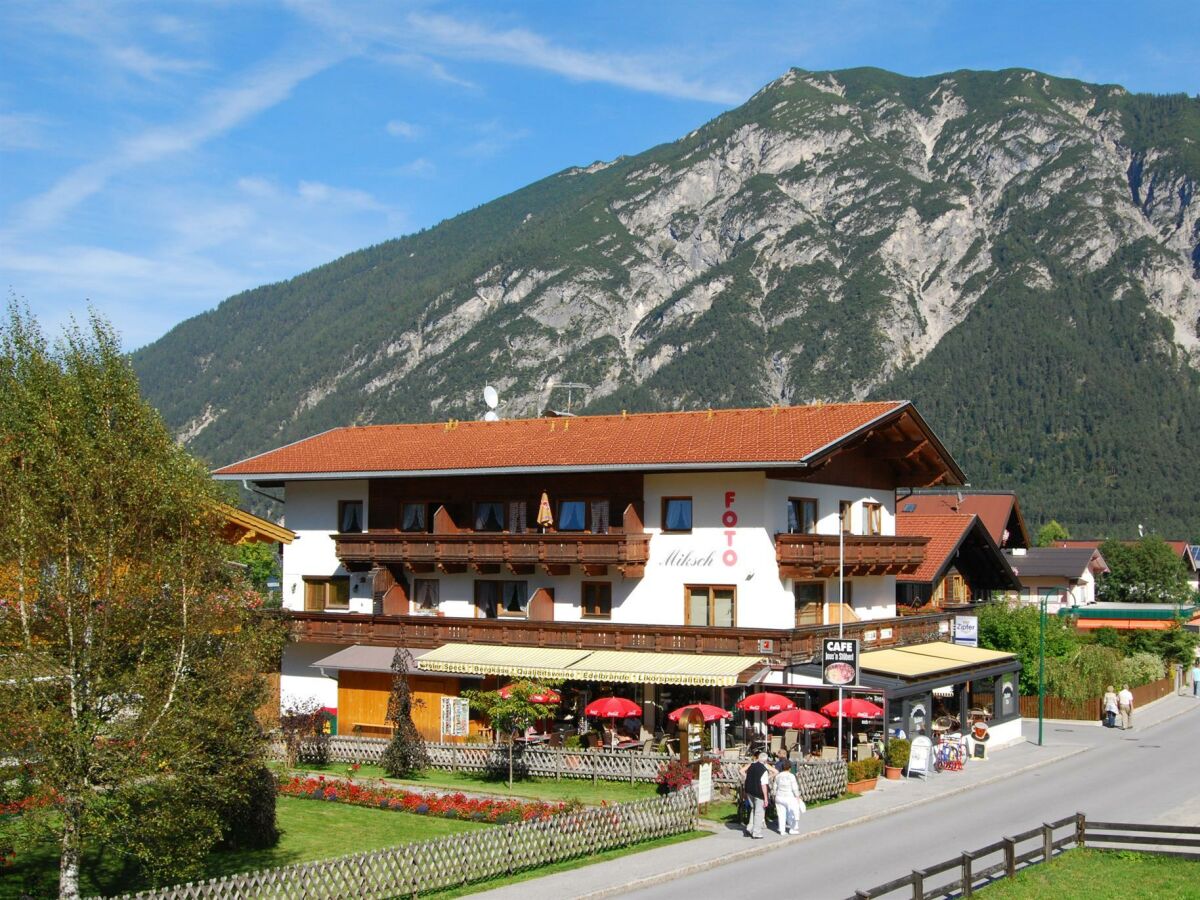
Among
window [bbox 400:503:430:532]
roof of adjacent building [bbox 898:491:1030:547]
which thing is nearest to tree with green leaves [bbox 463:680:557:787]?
window [bbox 400:503:430:532]

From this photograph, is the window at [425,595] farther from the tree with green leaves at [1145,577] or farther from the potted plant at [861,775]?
the tree with green leaves at [1145,577]

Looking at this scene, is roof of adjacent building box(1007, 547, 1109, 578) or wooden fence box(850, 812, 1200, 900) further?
roof of adjacent building box(1007, 547, 1109, 578)

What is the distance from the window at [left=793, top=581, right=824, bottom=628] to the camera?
4191cm

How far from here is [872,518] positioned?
47781 millimetres

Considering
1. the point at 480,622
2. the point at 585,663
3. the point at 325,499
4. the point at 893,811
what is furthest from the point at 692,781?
the point at 325,499

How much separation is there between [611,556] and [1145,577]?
99533 millimetres

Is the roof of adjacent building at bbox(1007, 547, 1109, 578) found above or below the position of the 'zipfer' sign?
above

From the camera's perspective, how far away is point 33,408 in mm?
18500

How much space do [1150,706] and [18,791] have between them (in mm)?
53935

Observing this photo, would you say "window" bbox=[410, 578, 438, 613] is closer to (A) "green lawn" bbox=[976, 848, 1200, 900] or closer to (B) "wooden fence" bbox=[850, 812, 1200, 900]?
(B) "wooden fence" bbox=[850, 812, 1200, 900]

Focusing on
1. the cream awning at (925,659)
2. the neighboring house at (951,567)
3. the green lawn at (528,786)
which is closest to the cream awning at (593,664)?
the green lawn at (528,786)

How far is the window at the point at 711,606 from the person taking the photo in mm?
41000

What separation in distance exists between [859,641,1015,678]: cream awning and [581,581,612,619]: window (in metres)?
8.04

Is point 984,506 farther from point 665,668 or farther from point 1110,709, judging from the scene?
point 665,668
